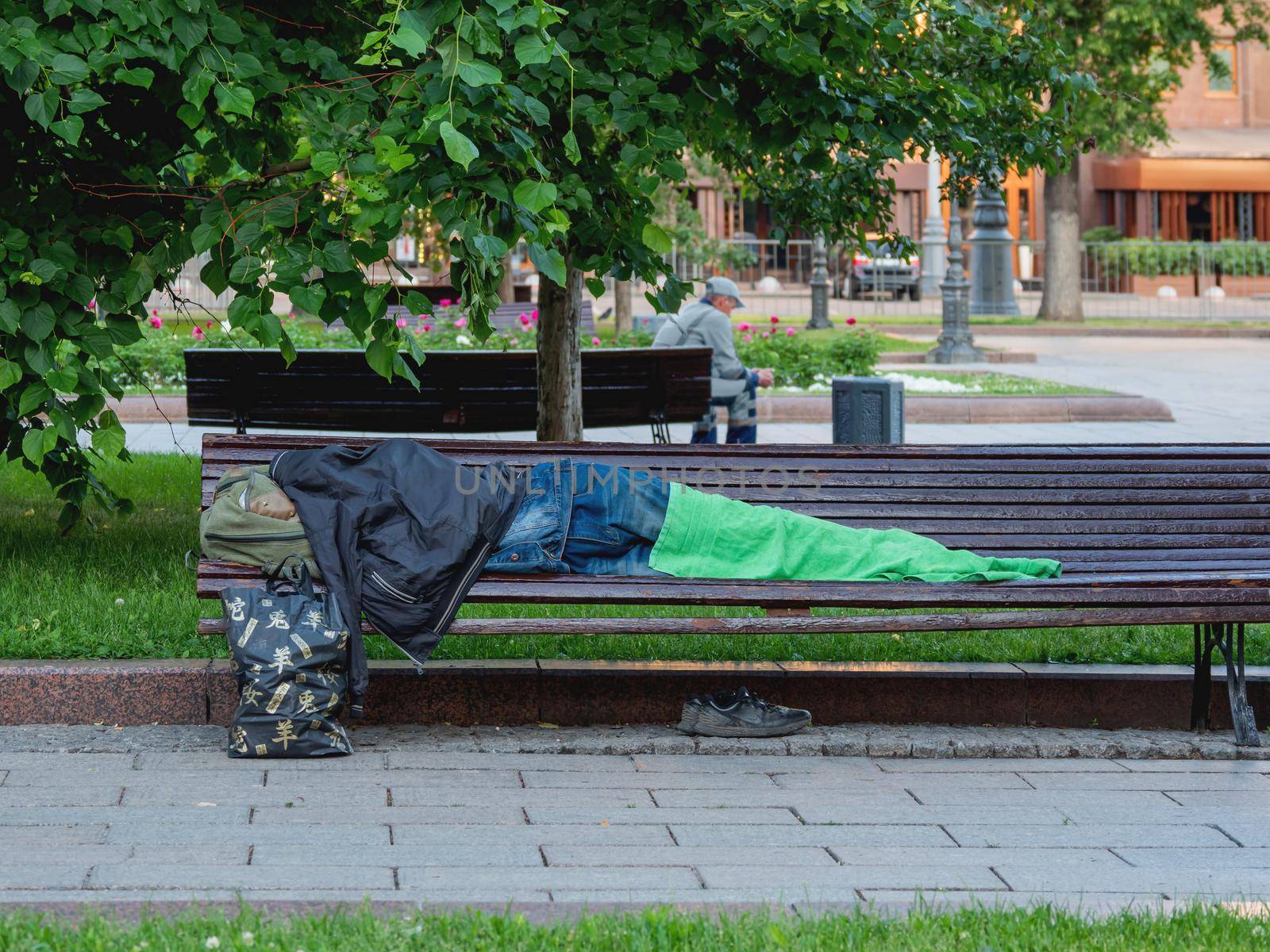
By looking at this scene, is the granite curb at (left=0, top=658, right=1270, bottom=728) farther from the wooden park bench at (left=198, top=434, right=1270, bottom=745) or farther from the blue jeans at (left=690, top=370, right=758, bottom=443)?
the blue jeans at (left=690, top=370, right=758, bottom=443)

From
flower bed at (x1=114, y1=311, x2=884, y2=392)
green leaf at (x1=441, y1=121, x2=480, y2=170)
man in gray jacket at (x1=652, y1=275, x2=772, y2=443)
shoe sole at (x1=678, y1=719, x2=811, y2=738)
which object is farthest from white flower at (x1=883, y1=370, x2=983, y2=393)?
green leaf at (x1=441, y1=121, x2=480, y2=170)

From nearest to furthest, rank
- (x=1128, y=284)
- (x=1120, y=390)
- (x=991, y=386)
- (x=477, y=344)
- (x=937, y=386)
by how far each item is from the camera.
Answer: (x=477, y=344), (x=937, y=386), (x=991, y=386), (x=1120, y=390), (x=1128, y=284)

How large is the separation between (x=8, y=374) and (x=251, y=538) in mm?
1034

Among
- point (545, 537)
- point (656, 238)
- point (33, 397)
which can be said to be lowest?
point (545, 537)

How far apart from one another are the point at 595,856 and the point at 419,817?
53 centimetres

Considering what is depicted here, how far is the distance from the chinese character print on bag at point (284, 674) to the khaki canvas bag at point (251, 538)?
203 millimetres

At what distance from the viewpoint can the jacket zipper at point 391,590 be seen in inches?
188

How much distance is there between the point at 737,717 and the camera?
5.04 m

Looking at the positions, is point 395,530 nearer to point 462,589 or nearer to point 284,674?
point 462,589

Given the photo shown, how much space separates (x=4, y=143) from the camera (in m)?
5.96

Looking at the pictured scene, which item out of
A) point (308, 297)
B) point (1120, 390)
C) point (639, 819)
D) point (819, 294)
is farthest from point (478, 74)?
point (819, 294)

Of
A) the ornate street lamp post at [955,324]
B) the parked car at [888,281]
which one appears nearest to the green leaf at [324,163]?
the ornate street lamp post at [955,324]

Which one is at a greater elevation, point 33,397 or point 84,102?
point 84,102

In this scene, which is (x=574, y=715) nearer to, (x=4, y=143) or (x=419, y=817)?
(x=419, y=817)
